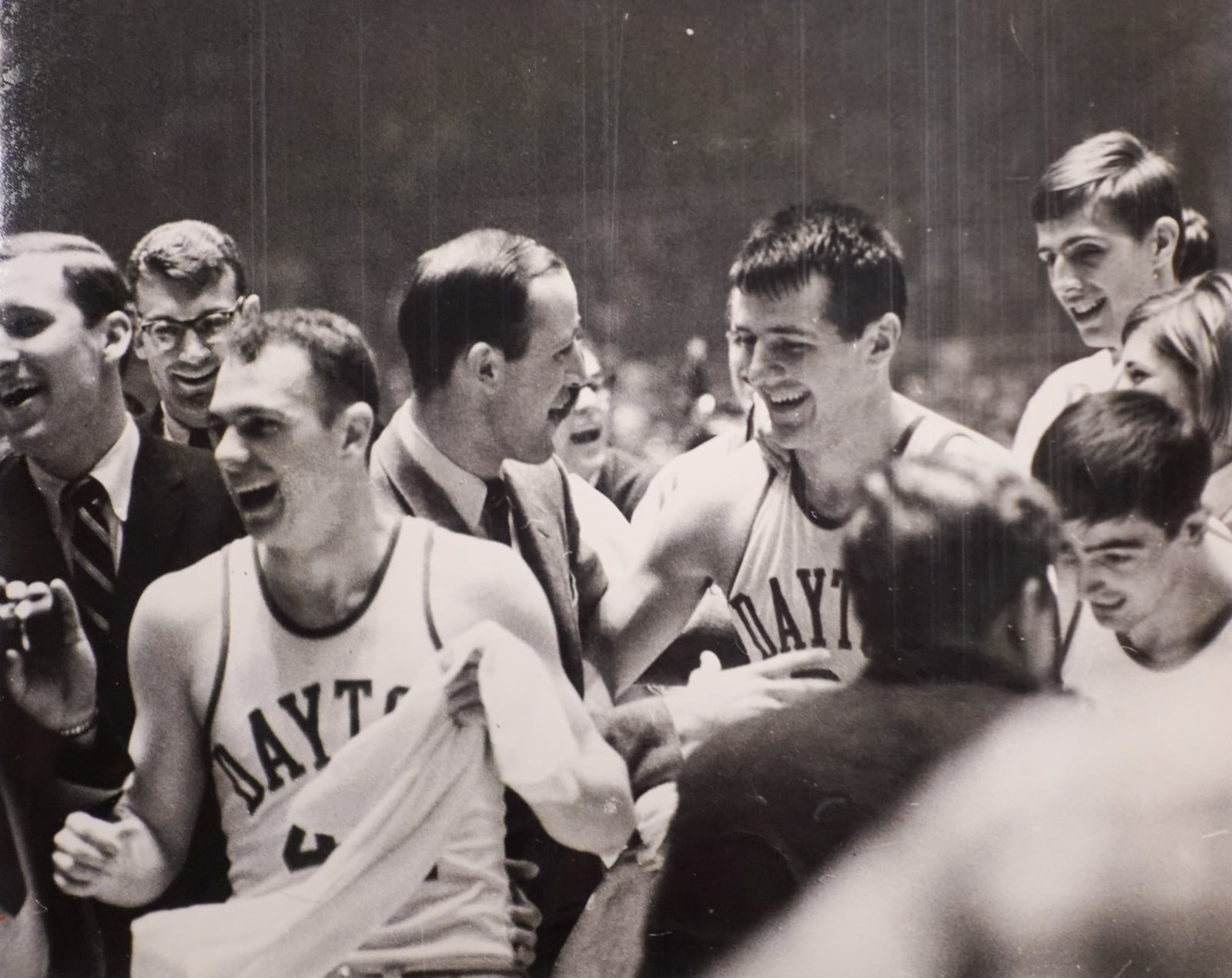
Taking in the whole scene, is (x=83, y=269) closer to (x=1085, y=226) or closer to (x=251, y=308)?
(x=251, y=308)

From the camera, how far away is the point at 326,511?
343 cm

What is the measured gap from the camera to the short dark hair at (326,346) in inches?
135

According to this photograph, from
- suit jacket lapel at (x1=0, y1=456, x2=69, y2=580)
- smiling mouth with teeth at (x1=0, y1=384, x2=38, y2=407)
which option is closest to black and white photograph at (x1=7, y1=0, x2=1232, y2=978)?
suit jacket lapel at (x1=0, y1=456, x2=69, y2=580)

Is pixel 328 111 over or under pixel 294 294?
over

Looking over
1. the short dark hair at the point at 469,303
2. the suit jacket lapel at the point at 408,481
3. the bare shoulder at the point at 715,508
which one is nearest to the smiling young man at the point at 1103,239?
the bare shoulder at the point at 715,508

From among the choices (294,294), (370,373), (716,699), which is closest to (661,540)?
(716,699)

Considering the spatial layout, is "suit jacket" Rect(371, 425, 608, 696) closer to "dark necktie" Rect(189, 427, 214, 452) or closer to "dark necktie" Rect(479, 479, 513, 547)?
"dark necktie" Rect(479, 479, 513, 547)

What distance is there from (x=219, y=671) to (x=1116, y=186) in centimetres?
288

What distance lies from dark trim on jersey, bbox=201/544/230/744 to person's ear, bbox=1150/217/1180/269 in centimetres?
279

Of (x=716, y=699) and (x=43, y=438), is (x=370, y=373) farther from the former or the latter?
(x=716, y=699)

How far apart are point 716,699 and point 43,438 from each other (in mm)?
2143

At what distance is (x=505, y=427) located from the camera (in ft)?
11.2

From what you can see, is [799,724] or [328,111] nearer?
[799,724]

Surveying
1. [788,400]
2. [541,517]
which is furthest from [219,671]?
[788,400]
